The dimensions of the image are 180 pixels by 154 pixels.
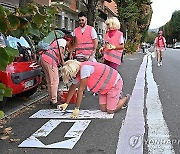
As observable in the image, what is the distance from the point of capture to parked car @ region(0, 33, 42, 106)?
23.5ft

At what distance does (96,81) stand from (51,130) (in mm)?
1201

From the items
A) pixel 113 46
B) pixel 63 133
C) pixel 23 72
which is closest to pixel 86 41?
pixel 113 46

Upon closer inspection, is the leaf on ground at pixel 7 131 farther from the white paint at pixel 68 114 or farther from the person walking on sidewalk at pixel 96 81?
the person walking on sidewalk at pixel 96 81

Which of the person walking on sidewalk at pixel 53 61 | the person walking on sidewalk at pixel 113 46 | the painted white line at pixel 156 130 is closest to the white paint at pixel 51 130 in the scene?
the painted white line at pixel 156 130

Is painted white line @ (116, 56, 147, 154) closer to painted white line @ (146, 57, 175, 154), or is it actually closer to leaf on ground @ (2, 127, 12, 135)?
painted white line @ (146, 57, 175, 154)

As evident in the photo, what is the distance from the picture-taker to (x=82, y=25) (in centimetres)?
867

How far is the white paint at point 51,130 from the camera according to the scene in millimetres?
5148

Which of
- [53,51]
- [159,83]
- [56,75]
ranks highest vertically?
[53,51]

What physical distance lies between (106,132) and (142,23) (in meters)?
55.1

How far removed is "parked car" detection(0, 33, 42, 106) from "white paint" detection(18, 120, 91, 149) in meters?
1.21

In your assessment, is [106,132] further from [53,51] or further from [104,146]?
[53,51]

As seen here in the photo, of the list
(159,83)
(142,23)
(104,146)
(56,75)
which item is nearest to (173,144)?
(104,146)

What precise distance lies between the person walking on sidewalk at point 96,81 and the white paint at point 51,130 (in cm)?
45

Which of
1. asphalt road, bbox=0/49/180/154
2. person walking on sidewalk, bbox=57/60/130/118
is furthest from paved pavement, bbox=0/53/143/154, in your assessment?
person walking on sidewalk, bbox=57/60/130/118
